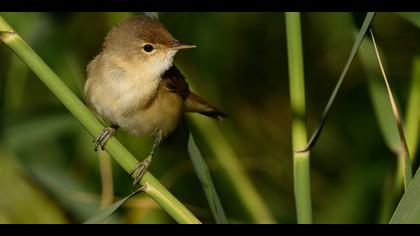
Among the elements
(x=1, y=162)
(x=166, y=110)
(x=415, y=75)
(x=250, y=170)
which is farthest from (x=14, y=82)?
(x=415, y=75)

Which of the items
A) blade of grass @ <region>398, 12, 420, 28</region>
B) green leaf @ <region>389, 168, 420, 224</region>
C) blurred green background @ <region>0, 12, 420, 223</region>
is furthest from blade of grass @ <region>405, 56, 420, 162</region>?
green leaf @ <region>389, 168, 420, 224</region>

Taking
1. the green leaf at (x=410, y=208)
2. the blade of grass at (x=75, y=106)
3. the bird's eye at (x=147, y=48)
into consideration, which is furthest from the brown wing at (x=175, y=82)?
the green leaf at (x=410, y=208)

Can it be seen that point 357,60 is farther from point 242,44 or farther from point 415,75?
point 415,75

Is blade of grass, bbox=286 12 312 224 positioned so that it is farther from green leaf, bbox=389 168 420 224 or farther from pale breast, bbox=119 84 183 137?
A: pale breast, bbox=119 84 183 137

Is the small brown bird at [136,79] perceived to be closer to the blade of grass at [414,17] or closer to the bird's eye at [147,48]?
the bird's eye at [147,48]

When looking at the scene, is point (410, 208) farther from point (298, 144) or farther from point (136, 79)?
point (136, 79)

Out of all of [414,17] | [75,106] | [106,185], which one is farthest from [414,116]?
[75,106]
